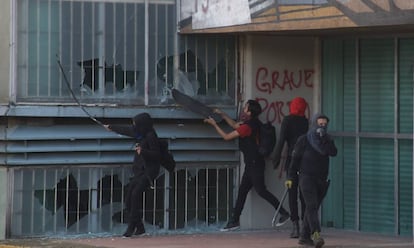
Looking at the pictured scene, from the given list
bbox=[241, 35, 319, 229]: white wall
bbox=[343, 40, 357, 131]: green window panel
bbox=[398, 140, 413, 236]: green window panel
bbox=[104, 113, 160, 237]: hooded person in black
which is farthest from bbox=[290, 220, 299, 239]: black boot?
bbox=[104, 113, 160, 237]: hooded person in black

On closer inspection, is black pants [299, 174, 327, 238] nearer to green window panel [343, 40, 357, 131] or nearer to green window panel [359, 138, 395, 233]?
green window panel [359, 138, 395, 233]

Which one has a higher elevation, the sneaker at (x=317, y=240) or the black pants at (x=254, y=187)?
the black pants at (x=254, y=187)

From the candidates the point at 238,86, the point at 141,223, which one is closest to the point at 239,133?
the point at 238,86

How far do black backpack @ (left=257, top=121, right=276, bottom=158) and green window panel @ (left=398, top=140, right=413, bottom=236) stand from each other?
1822mm

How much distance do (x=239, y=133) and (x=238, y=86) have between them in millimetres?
818

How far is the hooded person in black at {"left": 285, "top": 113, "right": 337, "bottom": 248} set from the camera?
12.0 m

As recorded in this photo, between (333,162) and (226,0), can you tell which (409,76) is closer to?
(333,162)

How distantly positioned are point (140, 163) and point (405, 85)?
3805mm

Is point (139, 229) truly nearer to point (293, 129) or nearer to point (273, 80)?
point (293, 129)

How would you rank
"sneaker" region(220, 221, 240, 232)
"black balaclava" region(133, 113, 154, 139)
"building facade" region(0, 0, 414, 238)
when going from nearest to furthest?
1. "black balaclava" region(133, 113, 154, 139)
2. "building facade" region(0, 0, 414, 238)
3. "sneaker" region(220, 221, 240, 232)

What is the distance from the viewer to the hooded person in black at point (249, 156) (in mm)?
13906

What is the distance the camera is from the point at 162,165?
44.5 ft

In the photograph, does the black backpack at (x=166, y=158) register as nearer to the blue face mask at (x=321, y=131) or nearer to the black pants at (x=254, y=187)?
the black pants at (x=254, y=187)

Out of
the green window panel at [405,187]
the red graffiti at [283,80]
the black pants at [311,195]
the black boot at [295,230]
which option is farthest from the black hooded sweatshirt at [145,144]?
the green window panel at [405,187]
